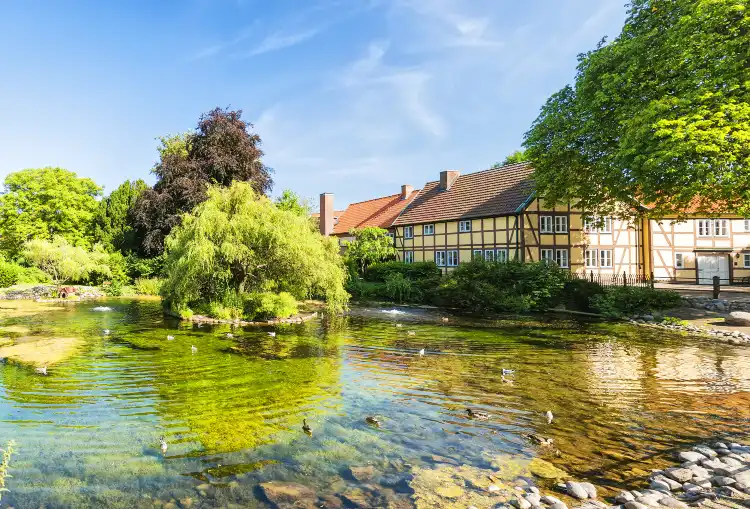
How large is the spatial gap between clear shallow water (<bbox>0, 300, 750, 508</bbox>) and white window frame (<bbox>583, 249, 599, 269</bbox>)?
16.2 metres

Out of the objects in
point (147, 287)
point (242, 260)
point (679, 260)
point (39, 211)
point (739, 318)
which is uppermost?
point (39, 211)

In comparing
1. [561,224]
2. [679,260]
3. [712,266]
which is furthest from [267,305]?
[712,266]

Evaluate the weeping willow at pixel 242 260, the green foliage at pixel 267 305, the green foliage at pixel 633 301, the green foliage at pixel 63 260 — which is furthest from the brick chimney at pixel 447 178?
the green foliage at pixel 63 260

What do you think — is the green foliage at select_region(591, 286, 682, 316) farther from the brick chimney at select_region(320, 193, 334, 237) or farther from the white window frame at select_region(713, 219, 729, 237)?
the brick chimney at select_region(320, 193, 334, 237)

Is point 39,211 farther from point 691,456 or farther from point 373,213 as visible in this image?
point 691,456

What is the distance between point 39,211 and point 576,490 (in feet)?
169

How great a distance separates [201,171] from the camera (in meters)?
35.7

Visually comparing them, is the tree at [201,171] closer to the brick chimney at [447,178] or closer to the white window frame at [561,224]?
the brick chimney at [447,178]

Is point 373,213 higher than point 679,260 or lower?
higher

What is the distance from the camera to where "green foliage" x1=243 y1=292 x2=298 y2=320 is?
2194cm

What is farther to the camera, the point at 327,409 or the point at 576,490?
the point at 327,409

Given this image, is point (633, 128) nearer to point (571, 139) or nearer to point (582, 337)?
point (571, 139)

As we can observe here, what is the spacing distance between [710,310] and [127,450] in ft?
81.5

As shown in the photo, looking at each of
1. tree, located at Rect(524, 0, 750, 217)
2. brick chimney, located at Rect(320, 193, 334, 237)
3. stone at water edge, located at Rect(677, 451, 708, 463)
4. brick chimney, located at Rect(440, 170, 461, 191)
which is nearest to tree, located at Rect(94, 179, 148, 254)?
brick chimney, located at Rect(320, 193, 334, 237)
